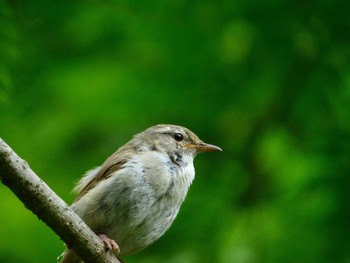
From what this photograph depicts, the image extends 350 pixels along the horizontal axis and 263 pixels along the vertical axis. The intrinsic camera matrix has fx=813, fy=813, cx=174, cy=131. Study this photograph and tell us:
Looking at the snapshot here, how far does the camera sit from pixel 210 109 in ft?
23.2

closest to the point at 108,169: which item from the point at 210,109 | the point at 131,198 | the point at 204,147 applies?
the point at 131,198

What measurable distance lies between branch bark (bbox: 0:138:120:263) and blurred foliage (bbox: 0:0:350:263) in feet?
5.83

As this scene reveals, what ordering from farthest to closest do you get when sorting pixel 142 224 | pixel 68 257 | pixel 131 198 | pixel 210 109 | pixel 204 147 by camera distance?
1. pixel 210 109
2. pixel 204 147
3. pixel 68 257
4. pixel 142 224
5. pixel 131 198

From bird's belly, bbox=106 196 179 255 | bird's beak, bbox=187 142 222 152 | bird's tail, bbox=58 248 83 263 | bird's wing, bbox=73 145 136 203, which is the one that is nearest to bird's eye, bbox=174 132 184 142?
bird's beak, bbox=187 142 222 152

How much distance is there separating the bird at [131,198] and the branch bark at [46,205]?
2.11ft

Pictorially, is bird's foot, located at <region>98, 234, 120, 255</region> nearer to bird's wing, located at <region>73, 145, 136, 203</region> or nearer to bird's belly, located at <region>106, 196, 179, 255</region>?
bird's belly, located at <region>106, 196, 179, 255</region>

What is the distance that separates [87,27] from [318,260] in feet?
8.79

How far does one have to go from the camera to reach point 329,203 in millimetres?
6195

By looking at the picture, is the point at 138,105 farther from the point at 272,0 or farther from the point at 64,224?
the point at 64,224

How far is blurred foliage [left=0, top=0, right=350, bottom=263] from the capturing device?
20.2 ft

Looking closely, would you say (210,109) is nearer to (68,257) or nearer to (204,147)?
(204,147)

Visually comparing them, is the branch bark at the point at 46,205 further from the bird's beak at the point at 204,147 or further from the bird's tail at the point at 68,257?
the bird's beak at the point at 204,147

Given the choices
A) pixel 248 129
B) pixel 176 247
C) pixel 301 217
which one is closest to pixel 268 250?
pixel 301 217

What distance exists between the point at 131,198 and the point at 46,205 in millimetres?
1413
